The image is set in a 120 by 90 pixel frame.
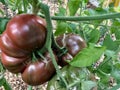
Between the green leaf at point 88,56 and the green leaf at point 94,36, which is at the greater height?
the green leaf at point 88,56

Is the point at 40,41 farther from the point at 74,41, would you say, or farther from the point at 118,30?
the point at 118,30

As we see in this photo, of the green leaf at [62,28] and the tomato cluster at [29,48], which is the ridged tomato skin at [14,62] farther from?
the green leaf at [62,28]

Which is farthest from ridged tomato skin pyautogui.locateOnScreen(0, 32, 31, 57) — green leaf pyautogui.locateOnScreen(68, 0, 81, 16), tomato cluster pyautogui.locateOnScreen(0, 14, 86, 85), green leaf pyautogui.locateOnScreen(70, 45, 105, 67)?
green leaf pyautogui.locateOnScreen(68, 0, 81, 16)

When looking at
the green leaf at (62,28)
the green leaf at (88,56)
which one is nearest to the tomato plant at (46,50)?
the green leaf at (88,56)

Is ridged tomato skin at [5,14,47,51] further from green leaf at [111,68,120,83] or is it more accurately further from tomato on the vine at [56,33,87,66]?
green leaf at [111,68,120,83]

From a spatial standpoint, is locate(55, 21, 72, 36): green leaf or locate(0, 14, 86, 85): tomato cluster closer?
locate(0, 14, 86, 85): tomato cluster

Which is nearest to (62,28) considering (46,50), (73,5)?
(73,5)

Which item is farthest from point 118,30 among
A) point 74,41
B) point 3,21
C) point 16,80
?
point 16,80
